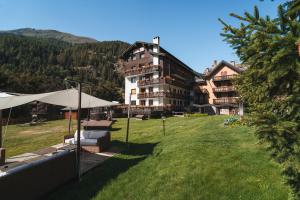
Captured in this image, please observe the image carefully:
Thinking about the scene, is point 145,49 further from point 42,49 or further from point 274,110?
point 42,49

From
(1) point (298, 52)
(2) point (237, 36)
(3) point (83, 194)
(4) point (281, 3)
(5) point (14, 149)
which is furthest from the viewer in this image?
(5) point (14, 149)

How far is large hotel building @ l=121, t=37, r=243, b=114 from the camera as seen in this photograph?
39.7m

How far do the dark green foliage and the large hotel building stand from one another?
31.2m

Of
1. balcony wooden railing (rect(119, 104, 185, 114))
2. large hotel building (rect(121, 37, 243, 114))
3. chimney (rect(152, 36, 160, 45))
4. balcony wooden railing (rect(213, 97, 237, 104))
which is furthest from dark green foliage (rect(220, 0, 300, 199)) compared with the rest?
balcony wooden railing (rect(213, 97, 237, 104))

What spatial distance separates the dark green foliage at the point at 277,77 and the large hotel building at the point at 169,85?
102 ft

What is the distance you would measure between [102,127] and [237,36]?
13.8 m

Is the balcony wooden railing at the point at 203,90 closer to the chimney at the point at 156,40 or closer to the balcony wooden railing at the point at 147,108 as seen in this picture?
the balcony wooden railing at the point at 147,108

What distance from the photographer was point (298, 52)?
3822 millimetres

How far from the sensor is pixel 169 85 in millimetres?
40469

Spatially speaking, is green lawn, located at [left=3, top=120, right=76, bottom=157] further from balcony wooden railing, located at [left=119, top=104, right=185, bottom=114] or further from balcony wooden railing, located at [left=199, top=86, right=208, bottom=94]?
balcony wooden railing, located at [left=199, top=86, right=208, bottom=94]

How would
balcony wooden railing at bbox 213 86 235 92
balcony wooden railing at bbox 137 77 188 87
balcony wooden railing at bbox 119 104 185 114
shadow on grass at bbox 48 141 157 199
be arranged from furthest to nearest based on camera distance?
balcony wooden railing at bbox 213 86 235 92, balcony wooden railing at bbox 137 77 188 87, balcony wooden railing at bbox 119 104 185 114, shadow on grass at bbox 48 141 157 199

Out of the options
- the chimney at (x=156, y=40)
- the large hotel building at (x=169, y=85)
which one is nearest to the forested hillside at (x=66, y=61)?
the large hotel building at (x=169, y=85)

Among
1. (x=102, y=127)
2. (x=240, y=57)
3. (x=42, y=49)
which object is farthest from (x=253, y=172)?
(x=42, y=49)

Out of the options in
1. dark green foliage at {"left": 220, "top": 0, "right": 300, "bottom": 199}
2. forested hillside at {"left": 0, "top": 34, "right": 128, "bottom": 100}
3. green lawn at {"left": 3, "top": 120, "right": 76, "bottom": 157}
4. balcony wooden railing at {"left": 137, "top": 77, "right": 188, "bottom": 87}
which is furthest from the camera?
forested hillside at {"left": 0, "top": 34, "right": 128, "bottom": 100}
